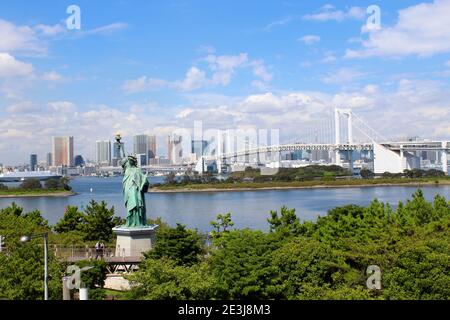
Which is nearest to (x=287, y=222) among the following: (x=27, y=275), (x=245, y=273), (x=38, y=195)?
(x=245, y=273)

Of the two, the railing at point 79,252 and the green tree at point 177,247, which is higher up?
the green tree at point 177,247

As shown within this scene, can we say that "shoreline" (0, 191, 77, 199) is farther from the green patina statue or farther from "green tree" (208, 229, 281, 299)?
"green tree" (208, 229, 281, 299)

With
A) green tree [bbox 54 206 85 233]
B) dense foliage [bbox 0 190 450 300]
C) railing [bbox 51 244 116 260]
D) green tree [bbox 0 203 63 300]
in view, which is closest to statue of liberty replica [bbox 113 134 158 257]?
dense foliage [bbox 0 190 450 300]

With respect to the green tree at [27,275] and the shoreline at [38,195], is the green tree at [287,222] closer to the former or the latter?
the green tree at [27,275]

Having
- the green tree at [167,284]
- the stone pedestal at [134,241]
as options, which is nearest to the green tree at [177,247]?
the stone pedestal at [134,241]

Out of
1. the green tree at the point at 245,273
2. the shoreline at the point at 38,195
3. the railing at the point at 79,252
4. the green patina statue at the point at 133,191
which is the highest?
the green patina statue at the point at 133,191

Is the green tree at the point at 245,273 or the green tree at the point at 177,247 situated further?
the green tree at the point at 177,247
